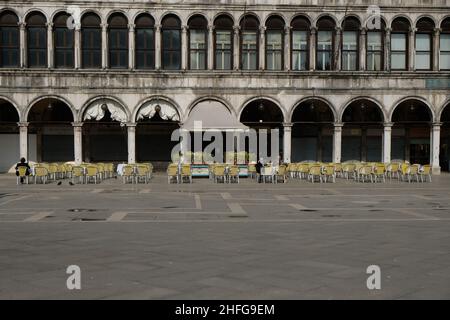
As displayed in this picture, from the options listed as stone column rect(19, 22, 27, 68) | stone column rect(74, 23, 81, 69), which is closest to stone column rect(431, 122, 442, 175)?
stone column rect(74, 23, 81, 69)

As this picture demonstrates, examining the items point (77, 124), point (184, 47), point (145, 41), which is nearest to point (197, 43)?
point (184, 47)

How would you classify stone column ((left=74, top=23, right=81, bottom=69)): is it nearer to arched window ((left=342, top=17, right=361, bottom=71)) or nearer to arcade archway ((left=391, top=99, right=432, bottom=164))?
arched window ((left=342, top=17, right=361, bottom=71))

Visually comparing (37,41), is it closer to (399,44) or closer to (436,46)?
(399,44)

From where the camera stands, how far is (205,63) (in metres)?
33.0

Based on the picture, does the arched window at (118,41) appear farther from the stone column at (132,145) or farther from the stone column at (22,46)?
the stone column at (22,46)

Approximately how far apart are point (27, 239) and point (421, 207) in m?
10.5

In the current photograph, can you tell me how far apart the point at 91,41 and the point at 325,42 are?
13703mm

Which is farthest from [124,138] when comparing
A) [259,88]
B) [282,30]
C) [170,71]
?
[282,30]

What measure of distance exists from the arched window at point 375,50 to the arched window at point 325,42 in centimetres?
223

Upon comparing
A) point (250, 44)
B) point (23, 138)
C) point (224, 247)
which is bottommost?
point (224, 247)

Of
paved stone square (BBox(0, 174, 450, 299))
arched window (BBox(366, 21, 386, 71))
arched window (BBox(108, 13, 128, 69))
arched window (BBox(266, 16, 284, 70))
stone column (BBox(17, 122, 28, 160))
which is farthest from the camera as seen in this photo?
arched window (BBox(366, 21, 386, 71))

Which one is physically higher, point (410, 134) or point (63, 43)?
point (63, 43)

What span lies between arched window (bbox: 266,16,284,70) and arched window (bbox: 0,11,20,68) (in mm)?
14380

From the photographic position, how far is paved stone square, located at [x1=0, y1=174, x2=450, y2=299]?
20.9ft
